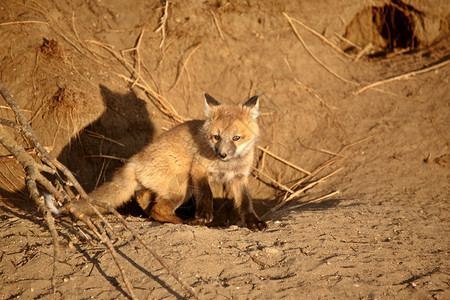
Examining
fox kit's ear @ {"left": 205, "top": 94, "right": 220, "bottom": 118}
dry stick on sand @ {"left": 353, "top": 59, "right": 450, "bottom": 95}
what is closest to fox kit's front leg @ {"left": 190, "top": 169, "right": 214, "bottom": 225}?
fox kit's ear @ {"left": 205, "top": 94, "right": 220, "bottom": 118}

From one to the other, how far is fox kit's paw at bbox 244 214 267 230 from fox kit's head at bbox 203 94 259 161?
685mm

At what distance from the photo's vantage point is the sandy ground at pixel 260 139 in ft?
9.11

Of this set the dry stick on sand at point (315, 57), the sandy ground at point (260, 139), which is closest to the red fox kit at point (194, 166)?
the sandy ground at point (260, 139)

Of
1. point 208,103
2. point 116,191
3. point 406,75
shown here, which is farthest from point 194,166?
point 406,75

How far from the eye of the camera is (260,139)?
576 cm

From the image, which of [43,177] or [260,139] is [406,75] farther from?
[43,177]

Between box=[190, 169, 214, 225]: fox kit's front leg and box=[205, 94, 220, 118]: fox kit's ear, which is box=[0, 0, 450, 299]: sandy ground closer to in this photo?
box=[190, 169, 214, 225]: fox kit's front leg

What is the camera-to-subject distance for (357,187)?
4.63 m

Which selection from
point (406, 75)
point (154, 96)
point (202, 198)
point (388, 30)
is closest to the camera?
point (202, 198)

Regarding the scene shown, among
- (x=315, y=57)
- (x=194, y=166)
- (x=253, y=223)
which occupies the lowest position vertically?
(x=253, y=223)

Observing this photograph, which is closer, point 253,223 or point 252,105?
point 253,223

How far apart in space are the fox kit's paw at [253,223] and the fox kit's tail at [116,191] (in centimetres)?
138

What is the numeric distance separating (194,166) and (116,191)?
2.98ft

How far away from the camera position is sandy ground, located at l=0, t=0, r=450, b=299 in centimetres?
278
